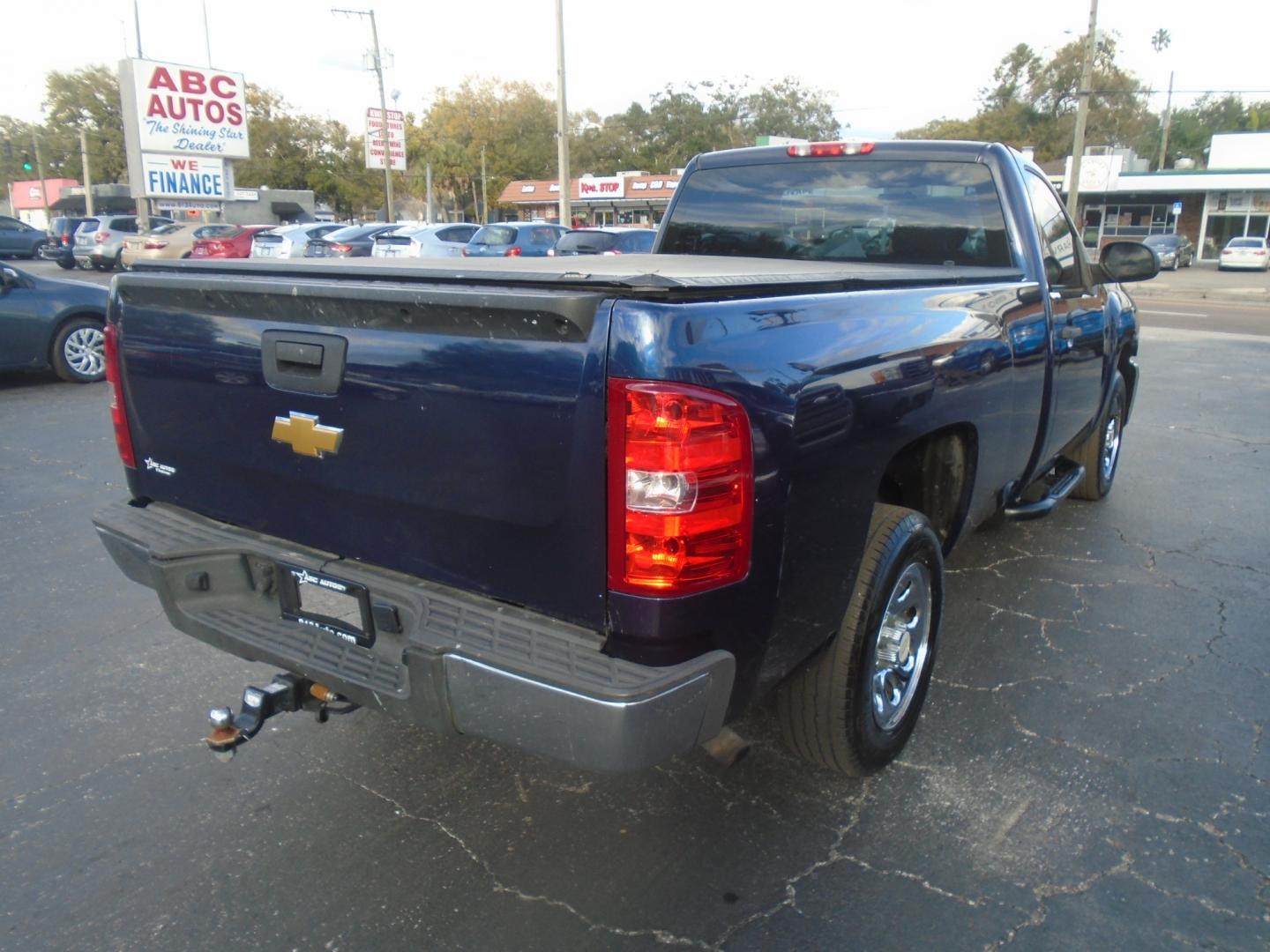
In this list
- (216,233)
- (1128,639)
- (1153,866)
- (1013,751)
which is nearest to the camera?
(1153,866)

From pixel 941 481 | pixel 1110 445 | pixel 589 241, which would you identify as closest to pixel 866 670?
pixel 941 481

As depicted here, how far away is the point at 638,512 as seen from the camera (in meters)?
2.05

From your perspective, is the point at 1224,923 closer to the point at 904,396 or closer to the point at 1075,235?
the point at 904,396

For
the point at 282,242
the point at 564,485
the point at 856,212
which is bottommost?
the point at 564,485

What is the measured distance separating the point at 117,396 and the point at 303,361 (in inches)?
40.6

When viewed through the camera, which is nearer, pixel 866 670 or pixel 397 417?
pixel 397 417

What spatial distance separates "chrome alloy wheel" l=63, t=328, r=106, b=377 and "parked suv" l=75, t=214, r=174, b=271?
21.7 metres

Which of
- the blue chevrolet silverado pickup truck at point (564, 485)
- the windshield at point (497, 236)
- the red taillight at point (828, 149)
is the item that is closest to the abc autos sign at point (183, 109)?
the windshield at point (497, 236)

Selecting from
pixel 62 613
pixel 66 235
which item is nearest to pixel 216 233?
pixel 66 235

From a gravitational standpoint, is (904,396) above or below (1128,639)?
above

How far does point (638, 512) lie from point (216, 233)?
26.2 m

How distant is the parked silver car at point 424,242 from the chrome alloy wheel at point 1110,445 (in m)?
16.4

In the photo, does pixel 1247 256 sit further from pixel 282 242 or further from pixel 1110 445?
pixel 1110 445

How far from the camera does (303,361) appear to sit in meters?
2.48
